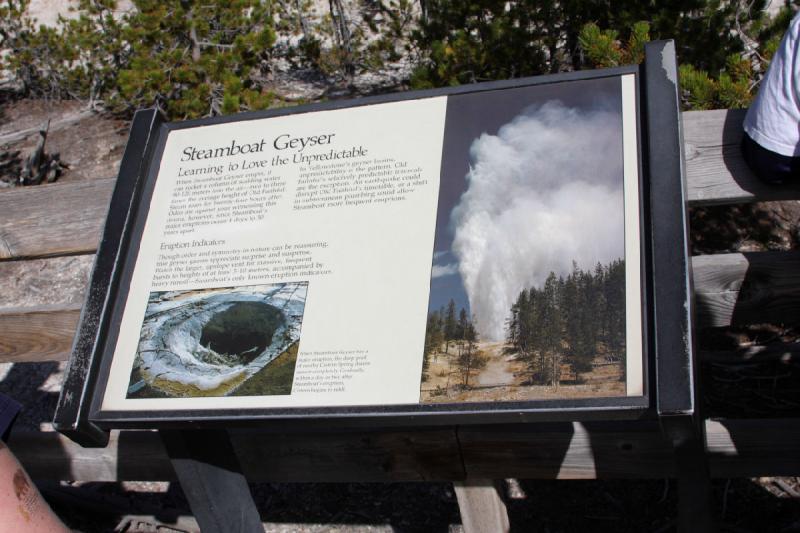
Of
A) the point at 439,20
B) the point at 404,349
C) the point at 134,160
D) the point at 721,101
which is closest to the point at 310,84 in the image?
the point at 439,20

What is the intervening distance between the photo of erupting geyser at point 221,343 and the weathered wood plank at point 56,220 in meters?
0.92

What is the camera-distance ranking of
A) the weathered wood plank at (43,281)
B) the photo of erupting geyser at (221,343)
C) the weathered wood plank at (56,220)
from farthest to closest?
1. the weathered wood plank at (43,281)
2. the weathered wood plank at (56,220)
3. the photo of erupting geyser at (221,343)

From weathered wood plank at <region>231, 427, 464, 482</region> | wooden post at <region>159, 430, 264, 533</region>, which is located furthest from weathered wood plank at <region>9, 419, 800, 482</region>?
wooden post at <region>159, 430, 264, 533</region>

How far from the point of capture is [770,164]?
1950mm

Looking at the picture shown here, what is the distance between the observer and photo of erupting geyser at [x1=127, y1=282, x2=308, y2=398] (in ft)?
5.21

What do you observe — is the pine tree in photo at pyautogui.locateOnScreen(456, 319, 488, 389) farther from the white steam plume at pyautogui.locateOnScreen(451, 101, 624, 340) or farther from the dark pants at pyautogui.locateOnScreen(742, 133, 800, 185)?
the dark pants at pyautogui.locateOnScreen(742, 133, 800, 185)

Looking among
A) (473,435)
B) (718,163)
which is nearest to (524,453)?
(473,435)

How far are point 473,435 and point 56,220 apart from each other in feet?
4.91

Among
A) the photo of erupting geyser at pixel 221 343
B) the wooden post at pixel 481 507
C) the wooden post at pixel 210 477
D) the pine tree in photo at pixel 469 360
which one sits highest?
the photo of erupting geyser at pixel 221 343

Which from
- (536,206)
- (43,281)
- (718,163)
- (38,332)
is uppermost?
(43,281)

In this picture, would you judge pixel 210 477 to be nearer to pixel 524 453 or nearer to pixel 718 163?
pixel 524 453

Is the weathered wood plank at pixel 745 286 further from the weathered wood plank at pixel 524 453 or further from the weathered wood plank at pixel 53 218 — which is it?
the weathered wood plank at pixel 53 218

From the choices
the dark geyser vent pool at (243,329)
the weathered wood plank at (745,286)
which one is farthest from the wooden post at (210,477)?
the weathered wood plank at (745,286)

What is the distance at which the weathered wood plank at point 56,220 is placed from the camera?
2508 millimetres
